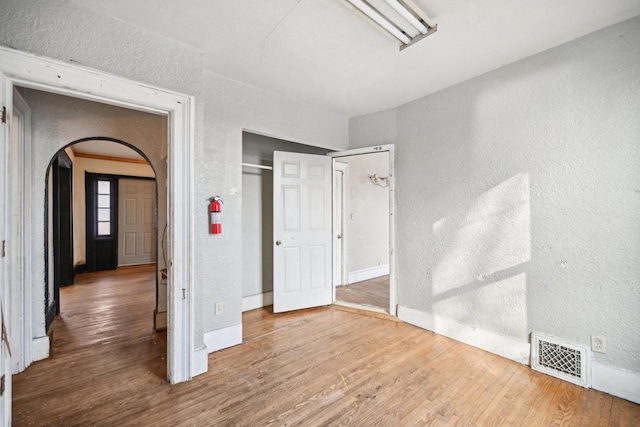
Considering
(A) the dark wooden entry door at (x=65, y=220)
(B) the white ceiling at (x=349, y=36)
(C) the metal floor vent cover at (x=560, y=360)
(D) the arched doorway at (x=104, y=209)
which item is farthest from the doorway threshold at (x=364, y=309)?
(A) the dark wooden entry door at (x=65, y=220)

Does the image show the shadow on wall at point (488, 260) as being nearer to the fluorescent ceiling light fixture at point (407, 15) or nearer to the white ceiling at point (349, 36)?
the white ceiling at point (349, 36)

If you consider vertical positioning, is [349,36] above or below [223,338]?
above

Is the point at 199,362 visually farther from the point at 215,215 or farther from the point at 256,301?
the point at 256,301

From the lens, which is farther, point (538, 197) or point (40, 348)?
point (40, 348)

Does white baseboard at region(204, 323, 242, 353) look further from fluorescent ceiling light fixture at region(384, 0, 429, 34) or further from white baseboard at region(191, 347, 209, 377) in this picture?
fluorescent ceiling light fixture at region(384, 0, 429, 34)

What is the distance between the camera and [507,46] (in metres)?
2.14


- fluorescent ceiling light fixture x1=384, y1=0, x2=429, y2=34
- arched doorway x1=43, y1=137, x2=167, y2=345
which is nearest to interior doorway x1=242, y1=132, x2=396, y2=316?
fluorescent ceiling light fixture x1=384, y1=0, x2=429, y2=34

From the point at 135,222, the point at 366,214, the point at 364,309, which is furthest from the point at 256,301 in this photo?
the point at 135,222

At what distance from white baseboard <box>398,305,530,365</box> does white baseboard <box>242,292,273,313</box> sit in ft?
5.76

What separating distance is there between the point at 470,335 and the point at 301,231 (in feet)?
7.06

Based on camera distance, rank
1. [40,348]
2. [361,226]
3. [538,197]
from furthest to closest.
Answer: [361,226], [40,348], [538,197]

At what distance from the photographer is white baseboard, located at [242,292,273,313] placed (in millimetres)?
3535

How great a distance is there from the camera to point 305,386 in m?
1.97

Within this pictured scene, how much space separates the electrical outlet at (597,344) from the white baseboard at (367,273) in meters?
3.15
